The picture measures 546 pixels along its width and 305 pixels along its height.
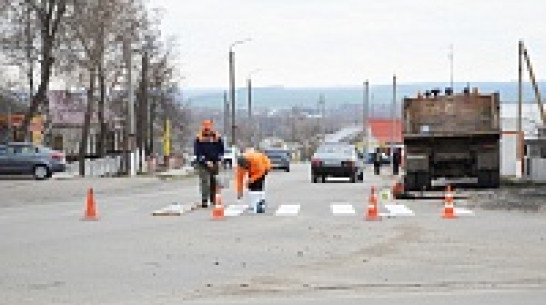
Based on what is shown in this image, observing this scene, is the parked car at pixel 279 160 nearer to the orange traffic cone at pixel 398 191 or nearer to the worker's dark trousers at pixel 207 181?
the orange traffic cone at pixel 398 191

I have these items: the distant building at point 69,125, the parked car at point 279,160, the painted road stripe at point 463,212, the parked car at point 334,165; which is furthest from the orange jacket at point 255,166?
the distant building at point 69,125

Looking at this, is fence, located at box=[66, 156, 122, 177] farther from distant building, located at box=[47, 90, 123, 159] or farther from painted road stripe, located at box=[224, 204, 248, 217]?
painted road stripe, located at box=[224, 204, 248, 217]

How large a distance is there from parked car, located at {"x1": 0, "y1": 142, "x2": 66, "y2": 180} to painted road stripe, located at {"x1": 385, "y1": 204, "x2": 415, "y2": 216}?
86.3 feet

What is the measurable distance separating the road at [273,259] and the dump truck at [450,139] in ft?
21.7

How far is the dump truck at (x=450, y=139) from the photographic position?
30.8 metres

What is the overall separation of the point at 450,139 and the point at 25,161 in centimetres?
2459

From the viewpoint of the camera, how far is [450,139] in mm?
30922

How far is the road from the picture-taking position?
1180 centimetres

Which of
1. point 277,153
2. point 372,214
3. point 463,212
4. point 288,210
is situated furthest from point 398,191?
point 277,153

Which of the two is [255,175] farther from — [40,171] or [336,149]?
[40,171]

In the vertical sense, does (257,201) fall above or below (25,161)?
below

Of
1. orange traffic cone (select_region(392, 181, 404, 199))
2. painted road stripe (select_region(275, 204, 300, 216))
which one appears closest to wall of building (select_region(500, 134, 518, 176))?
orange traffic cone (select_region(392, 181, 404, 199))

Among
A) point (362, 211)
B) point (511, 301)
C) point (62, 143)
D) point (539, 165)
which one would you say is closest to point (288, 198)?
point (362, 211)

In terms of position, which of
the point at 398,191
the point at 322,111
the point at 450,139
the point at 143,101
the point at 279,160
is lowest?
the point at 398,191
